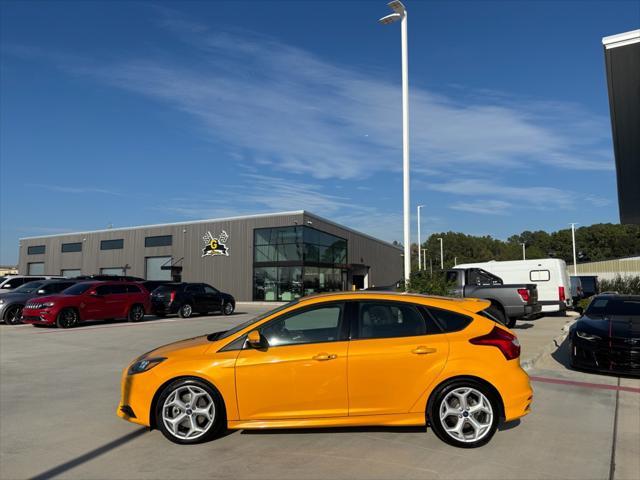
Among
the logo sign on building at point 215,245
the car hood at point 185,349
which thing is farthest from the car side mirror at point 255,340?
the logo sign on building at point 215,245

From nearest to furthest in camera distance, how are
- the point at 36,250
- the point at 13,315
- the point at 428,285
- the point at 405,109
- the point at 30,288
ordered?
the point at 428,285 < the point at 405,109 < the point at 13,315 < the point at 30,288 < the point at 36,250

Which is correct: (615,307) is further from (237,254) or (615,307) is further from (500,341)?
(237,254)

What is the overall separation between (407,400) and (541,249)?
120173 millimetres

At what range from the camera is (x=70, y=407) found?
238 inches

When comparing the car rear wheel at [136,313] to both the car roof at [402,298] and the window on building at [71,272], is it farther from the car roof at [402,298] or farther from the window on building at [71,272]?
the window on building at [71,272]

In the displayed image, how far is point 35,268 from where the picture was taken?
5753 centimetres

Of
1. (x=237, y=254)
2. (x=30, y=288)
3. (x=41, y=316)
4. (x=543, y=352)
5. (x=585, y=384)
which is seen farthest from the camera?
(x=237, y=254)

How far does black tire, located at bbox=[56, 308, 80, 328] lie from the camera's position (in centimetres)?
1573

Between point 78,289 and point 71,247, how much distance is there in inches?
1635

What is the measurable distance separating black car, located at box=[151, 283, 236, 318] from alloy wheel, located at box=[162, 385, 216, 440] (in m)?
16.6

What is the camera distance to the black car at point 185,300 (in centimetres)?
2055

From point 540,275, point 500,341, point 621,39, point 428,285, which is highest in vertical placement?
point 621,39

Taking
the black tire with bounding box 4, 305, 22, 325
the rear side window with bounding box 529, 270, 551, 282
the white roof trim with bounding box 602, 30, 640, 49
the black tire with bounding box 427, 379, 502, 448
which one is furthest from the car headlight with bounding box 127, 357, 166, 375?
the rear side window with bounding box 529, 270, 551, 282

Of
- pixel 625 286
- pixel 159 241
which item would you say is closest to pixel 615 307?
pixel 625 286
